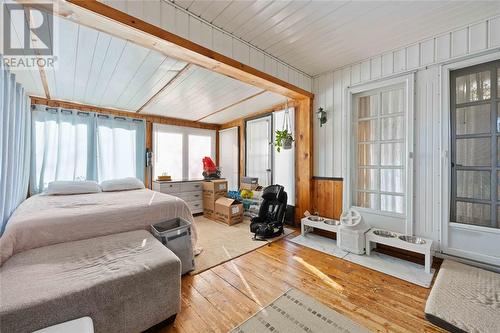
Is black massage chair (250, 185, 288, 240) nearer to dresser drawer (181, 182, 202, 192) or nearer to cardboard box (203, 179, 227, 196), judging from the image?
cardboard box (203, 179, 227, 196)

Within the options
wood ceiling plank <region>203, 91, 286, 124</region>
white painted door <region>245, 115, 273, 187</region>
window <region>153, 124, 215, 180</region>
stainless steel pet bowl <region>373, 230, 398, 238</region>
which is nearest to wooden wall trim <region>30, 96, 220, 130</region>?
window <region>153, 124, 215, 180</region>

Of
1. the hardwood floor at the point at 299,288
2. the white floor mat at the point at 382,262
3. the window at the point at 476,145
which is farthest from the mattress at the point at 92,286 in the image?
the window at the point at 476,145

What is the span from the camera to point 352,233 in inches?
103

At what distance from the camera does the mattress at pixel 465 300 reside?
1.42 metres

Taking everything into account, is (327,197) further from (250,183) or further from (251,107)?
(251,107)

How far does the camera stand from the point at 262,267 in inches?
89.8

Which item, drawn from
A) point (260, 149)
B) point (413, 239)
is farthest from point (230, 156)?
point (413, 239)

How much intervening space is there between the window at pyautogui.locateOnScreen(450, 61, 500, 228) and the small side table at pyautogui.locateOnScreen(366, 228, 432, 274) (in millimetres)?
588

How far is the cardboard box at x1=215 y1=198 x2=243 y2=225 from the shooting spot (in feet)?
12.5

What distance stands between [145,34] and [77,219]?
175cm

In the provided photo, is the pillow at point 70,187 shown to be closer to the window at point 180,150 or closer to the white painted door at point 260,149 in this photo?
the window at point 180,150

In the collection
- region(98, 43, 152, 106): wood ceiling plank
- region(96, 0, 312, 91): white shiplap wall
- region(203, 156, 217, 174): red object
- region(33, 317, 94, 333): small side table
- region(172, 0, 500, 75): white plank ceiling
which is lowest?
region(33, 317, 94, 333): small side table

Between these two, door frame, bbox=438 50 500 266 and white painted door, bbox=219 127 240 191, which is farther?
white painted door, bbox=219 127 240 191

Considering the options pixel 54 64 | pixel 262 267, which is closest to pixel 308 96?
pixel 262 267
